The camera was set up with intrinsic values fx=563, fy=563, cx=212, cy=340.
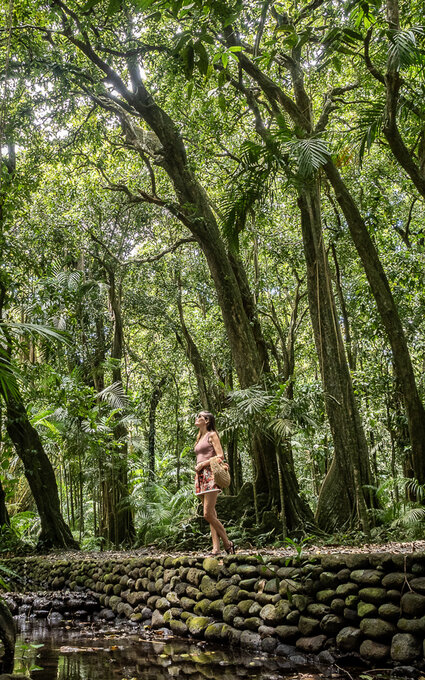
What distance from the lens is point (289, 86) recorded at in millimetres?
11461

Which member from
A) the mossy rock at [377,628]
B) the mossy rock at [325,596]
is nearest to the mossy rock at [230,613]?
the mossy rock at [325,596]

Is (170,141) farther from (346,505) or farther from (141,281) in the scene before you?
(346,505)

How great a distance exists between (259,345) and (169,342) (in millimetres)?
6711

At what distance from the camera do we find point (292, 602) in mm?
5449

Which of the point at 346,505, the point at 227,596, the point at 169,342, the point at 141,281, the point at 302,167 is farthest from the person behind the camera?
the point at 169,342

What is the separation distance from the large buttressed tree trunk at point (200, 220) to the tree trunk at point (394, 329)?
2534mm

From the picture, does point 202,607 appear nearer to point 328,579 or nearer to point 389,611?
point 328,579

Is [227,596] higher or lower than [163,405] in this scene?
lower

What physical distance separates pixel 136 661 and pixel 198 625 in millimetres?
1071

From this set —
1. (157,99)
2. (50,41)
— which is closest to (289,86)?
(157,99)

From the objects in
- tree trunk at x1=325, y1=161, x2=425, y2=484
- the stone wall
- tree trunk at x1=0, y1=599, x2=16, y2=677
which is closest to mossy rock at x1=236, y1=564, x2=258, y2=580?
the stone wall

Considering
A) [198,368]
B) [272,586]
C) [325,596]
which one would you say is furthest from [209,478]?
[198,368]

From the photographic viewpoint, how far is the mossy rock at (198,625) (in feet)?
20.5

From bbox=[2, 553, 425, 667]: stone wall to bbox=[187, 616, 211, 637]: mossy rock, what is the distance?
1 cm
